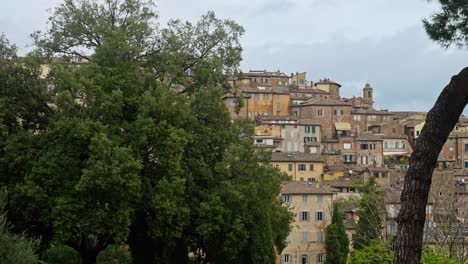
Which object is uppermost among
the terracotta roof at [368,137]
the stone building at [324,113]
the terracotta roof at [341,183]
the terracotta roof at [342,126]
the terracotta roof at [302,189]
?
the stone building at [324,113]

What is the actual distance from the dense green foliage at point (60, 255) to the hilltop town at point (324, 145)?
32.5 meters

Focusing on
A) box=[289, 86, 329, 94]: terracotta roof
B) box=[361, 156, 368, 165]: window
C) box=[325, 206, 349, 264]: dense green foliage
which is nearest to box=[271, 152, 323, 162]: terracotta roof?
box=[361, 156, 368, 165]: window

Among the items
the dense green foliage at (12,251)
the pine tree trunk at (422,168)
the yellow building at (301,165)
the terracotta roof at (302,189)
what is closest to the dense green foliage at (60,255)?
the dense green foliage at (12,251)

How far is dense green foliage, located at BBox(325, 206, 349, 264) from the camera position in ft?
159

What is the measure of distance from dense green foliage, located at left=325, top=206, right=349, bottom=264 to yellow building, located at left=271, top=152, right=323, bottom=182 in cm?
2114

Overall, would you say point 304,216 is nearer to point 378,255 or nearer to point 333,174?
point 333,174

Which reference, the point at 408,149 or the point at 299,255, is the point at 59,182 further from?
the point at 408,149

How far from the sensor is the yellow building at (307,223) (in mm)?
54375

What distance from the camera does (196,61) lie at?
96.0 ft

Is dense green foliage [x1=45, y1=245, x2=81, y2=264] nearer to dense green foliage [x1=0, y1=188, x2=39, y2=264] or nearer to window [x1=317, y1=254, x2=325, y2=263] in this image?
dense green foliage [x1=0, y1=188, x2=39, y2=264]

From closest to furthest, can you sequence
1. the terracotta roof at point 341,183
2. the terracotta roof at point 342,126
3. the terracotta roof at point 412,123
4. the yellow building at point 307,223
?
1. the yellow building at point 307,223
2. the terracotta roof at point 341,183
3. the terracotta roof at point 342,126
4. the terracotta roof at point 412,123

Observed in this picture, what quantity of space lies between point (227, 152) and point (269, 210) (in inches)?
156

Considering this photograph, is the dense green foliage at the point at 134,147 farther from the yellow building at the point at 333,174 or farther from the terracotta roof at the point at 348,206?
the yellow building at the point at 333,174

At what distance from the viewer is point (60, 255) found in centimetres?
2316
